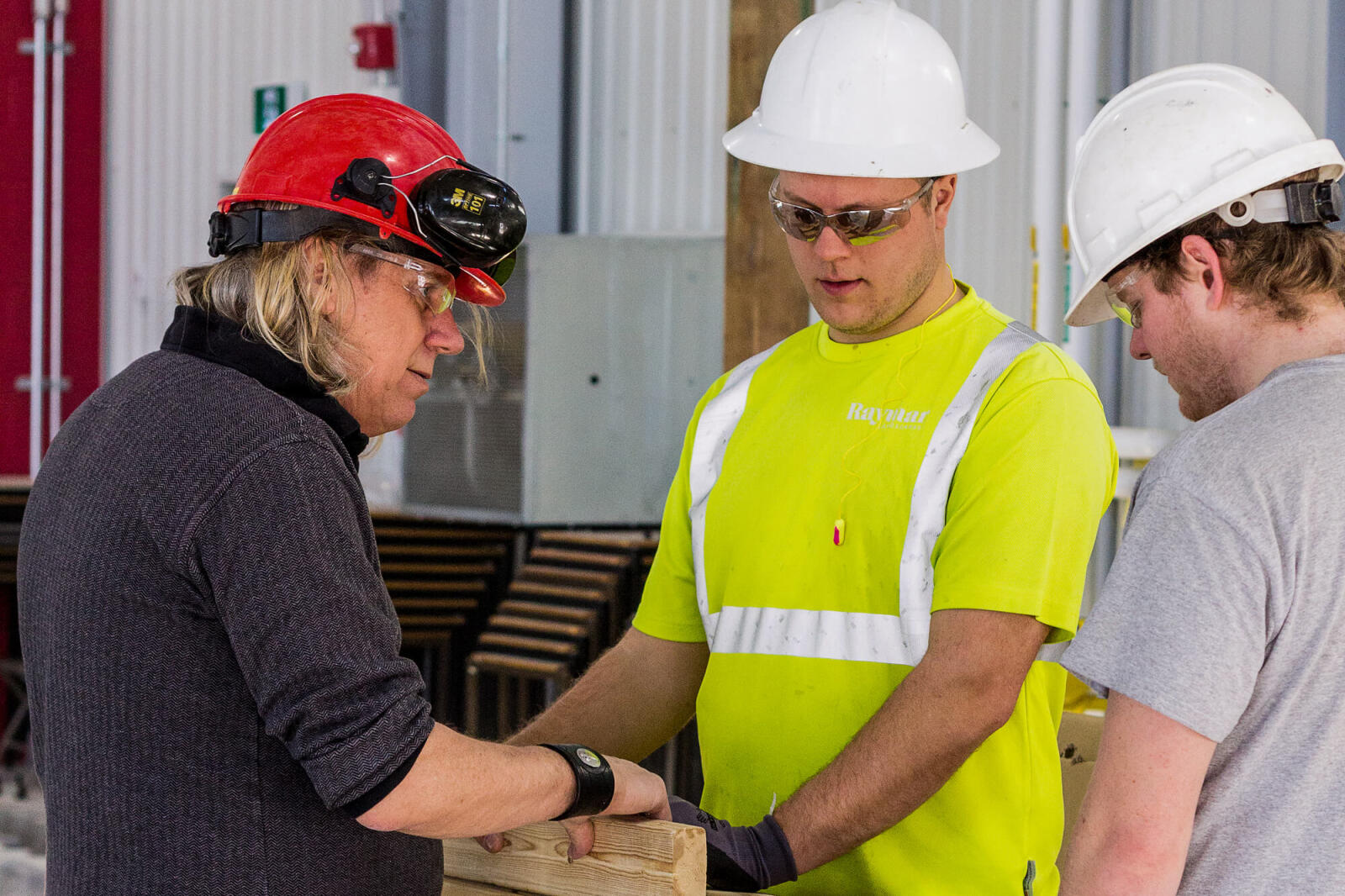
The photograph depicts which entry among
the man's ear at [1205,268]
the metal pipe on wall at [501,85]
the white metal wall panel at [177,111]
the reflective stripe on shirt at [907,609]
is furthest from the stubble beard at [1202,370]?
the white metal wall panel at [177,111]

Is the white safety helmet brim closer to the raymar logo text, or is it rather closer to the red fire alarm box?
the raymar logo text

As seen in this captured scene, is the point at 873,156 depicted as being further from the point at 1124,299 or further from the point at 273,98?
the point at 273,98

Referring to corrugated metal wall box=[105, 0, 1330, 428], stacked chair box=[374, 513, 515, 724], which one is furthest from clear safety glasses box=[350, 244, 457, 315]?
stacked chair box=[374, 513, 515, 724]

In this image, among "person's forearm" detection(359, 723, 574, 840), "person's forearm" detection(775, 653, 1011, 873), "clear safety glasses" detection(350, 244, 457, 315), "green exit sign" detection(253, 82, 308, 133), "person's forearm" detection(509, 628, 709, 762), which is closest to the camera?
"person's forearm" detection(359, 723, 574, 840)

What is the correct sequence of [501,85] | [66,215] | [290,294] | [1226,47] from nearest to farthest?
[290,294] → [1226,47] → [501,85] → [66,215]

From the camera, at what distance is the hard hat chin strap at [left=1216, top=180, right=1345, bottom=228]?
1515 mm

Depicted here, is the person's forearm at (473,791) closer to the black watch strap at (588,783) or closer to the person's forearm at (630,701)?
the black watch strap at (588,783)

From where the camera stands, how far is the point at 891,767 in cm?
182

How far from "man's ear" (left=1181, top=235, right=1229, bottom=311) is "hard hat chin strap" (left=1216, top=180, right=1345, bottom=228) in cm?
4

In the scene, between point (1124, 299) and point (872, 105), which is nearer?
point (1124, 299)

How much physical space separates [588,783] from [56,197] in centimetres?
729

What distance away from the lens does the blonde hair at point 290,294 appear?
1.58 metres

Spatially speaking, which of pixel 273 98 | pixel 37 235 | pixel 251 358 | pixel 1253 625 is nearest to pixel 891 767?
pixel 1253 625

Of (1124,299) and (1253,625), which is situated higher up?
(1124,299)
